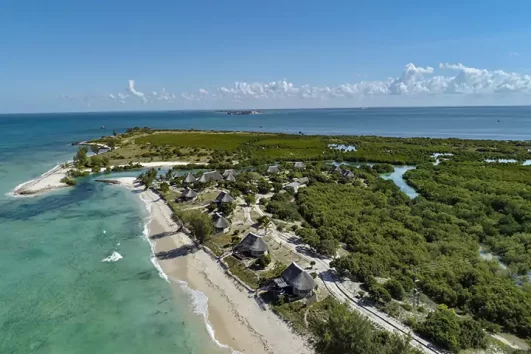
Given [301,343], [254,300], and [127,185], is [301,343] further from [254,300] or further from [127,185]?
[127,185]

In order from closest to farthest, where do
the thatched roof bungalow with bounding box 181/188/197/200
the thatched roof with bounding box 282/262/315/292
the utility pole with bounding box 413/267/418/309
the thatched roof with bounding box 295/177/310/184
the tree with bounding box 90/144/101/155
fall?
the utility pole with bounding box 413/267/418/309 < the thatched roof with bounding box 282/262/315/292 < the thatched roof bungalow with bounding box 181/188/197/200 < the thatched roof with bounding box 295/177/310/184 < the tree with bounding box 90/144/101/155

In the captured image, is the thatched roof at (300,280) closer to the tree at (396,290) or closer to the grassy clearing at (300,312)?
the grassy clearing at (300,312)

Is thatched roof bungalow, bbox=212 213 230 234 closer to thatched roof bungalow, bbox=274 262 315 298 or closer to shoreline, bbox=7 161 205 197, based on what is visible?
thatched roof bungalow, bbox=274 262 315 298

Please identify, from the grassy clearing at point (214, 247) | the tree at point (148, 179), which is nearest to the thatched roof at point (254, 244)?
the grassy clearing at point (214, 247)

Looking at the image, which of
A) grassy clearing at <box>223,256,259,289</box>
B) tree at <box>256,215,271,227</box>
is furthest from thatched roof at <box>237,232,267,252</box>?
tree at <box>256,215,271,227</box>

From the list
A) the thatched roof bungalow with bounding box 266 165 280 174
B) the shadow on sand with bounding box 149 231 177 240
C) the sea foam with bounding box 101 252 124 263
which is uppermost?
the thatched roof bungalow with bounding box 266 165 280 174

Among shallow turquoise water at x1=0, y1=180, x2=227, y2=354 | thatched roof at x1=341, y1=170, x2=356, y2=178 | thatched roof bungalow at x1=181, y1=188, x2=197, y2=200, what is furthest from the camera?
thatched roof at x1=341, y1=170, x2=356, y2=178

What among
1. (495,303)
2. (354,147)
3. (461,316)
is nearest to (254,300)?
(461,316)
